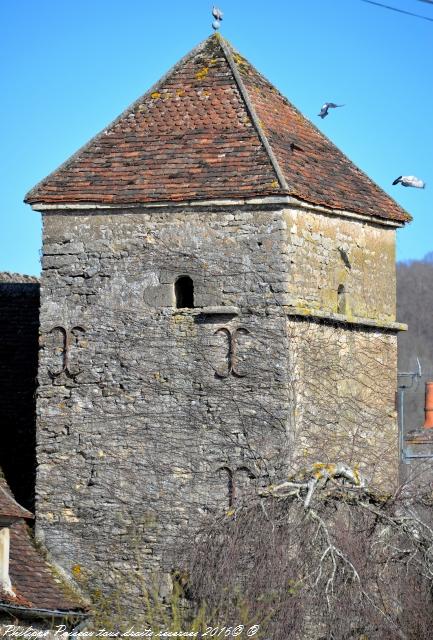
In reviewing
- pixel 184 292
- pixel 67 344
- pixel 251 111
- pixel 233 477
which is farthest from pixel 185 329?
pixel 251 111

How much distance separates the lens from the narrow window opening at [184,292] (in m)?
16.8

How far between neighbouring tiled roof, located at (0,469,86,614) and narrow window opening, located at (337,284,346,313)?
14.2 ft

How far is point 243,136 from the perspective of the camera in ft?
55.9

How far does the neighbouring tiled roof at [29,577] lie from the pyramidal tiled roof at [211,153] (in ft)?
11.9

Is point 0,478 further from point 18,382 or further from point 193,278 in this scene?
point 193,278

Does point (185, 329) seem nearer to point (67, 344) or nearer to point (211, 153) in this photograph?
point (67, 344)

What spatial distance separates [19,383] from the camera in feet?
62.3

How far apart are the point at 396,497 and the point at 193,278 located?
359 centimetres

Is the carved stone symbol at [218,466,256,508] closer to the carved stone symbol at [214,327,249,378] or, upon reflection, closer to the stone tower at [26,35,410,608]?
the stone tower at [26,35,410,608]

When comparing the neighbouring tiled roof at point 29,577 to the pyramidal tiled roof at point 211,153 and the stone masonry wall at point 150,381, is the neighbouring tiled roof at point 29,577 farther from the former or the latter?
the pyramidal tiled roof at point 211,153

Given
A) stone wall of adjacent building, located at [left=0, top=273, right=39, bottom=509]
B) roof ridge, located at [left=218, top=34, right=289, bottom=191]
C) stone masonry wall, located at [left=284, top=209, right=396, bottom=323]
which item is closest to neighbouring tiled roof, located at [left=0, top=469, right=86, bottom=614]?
stone wall of adjacent building, located at [left=0, top=273, right=39, bottom=509]

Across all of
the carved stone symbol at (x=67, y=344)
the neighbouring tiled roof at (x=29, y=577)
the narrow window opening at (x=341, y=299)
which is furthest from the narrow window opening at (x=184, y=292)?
the neighbouring tiled roof at (x=29, y=577)

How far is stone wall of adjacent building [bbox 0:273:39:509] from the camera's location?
17969mm

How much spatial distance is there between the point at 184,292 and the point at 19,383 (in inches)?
127
